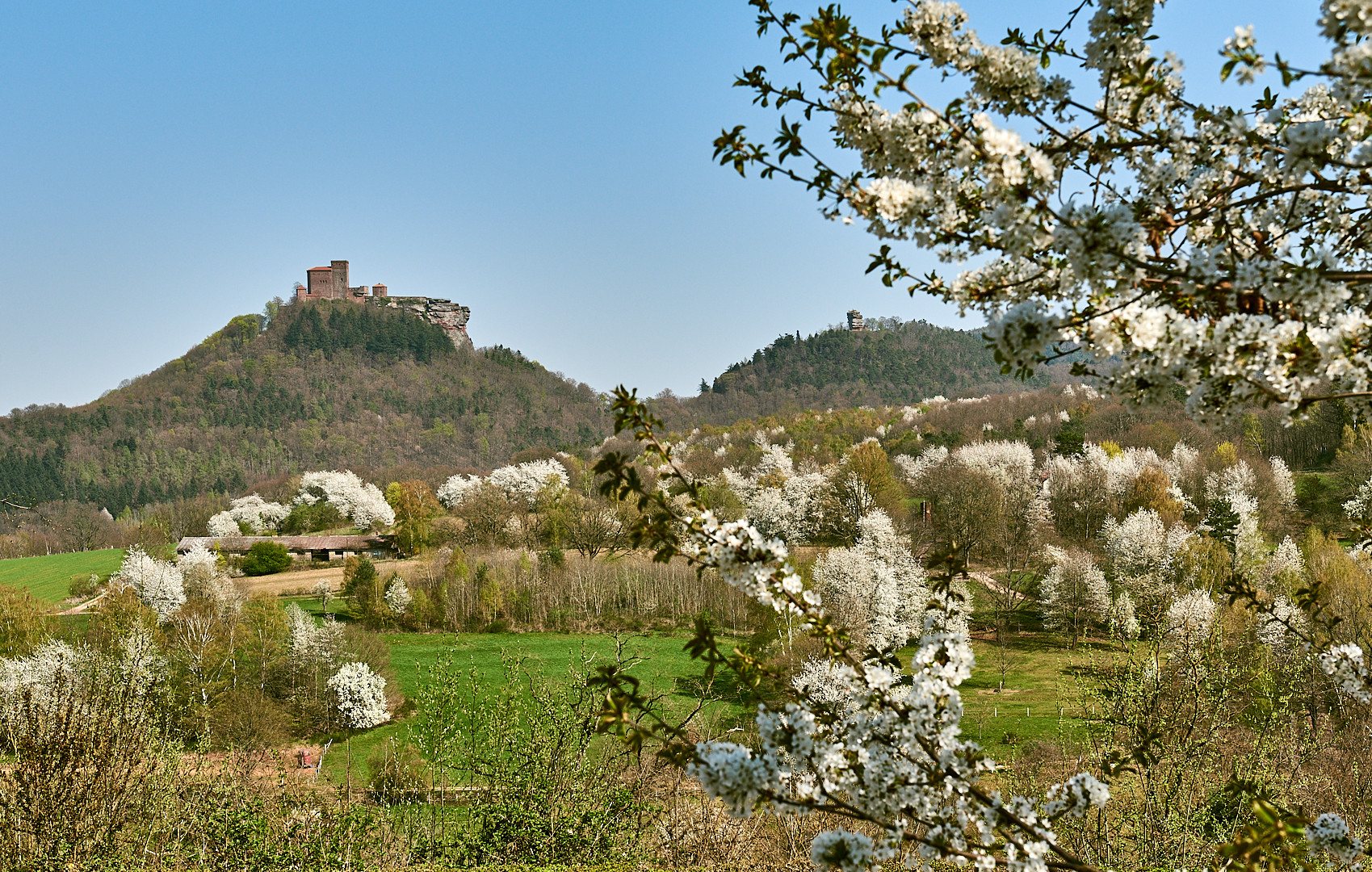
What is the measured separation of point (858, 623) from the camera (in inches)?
1092

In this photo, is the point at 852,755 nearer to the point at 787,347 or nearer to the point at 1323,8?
the point at 1323,8

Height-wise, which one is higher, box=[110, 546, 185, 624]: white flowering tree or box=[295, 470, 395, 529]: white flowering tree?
box=[295, 470, 395, 529]: white flowering tree

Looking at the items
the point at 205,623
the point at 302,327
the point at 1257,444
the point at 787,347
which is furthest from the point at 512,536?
the point at 302,327

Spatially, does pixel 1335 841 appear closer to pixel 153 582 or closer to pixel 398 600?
pixel 153 582

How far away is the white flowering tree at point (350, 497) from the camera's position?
6138 centimetres

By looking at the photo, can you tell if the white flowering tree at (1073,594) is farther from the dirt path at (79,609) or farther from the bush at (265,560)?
the bush at (265,560)

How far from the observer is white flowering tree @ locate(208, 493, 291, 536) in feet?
204

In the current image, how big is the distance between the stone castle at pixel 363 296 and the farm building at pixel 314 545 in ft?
331

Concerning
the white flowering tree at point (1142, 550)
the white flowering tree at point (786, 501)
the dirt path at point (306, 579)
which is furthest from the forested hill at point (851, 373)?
the white flowering tree at point (1142, 550)

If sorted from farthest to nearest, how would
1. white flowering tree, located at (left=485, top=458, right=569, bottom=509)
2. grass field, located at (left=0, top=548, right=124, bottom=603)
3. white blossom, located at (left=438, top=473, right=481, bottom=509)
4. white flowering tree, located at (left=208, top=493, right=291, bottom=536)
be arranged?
white blossom, located at (left=438, top=473, right=481, bottom=509), white flowering tree, located at (left=208, top=493, right=291, bottom=536), white flowering tree, located at (left=485, top=458, right=569, bottom=509), grass field, located at (left=0, top=548, right=124, bottom=603)

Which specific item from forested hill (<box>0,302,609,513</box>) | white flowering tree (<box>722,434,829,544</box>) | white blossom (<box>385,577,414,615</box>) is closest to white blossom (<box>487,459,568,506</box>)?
white flowering tree (<box>722,434,829,544</box>)

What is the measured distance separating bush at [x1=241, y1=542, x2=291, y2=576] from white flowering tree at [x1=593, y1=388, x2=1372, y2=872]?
5281 centimetres

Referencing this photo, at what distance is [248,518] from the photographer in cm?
6581

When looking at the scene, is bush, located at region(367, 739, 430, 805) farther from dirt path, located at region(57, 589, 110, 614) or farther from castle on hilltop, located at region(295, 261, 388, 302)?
castle on hilltop, located at region(295, 261, 388, 302)
